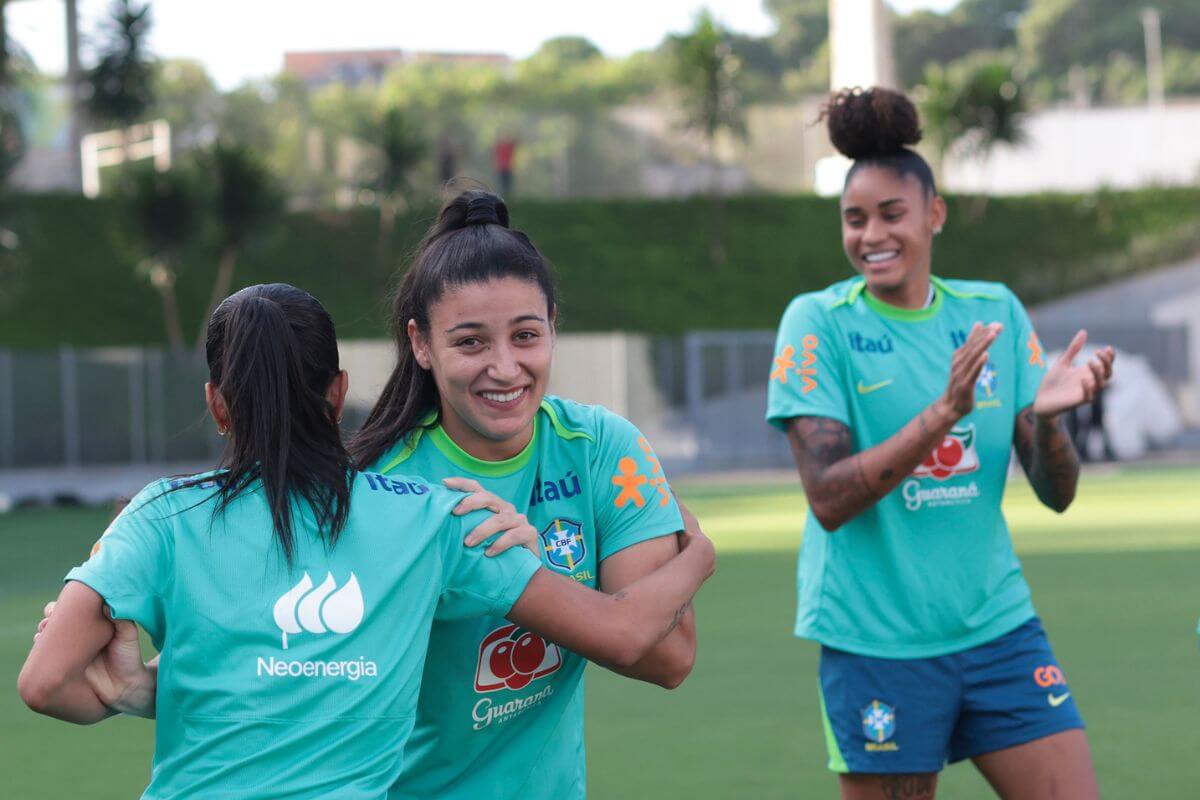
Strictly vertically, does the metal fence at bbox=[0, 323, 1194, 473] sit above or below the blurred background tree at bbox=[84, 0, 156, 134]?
below

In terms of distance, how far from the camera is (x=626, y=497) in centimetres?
325

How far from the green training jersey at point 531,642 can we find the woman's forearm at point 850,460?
33.3 inches

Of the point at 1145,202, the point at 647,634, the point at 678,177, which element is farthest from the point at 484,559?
the point at 678,177

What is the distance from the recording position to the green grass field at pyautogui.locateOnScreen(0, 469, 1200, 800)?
259 inches

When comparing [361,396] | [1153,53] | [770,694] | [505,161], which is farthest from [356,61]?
[770,694]

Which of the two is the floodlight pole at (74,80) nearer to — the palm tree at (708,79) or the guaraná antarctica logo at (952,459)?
the palm tree at (708,79)

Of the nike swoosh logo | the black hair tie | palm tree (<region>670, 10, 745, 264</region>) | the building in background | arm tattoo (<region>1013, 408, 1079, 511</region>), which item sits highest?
the building in background

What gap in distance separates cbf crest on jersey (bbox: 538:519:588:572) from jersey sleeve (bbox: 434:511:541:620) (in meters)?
0.33

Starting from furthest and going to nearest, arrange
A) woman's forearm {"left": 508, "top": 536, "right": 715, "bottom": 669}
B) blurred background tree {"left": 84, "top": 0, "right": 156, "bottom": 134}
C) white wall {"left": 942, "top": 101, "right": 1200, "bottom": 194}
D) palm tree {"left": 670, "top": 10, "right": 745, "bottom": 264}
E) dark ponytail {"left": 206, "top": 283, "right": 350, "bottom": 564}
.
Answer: white wall {"left": 942, "top": 101, "right": 1200, "bottom": 194}
palm tree {"left": 670, "top": 10, "right": 745, "bottom": 264}
blurred background tree {"left": 84, "top": 0, "right": 156, "bottom": 134}
woman's forearm {"left": 508, "top": 536, "right": 715, "bottom": 669}
dark ponytail {"left": 206, "top": 283, "right": 350, "bottom": 564}

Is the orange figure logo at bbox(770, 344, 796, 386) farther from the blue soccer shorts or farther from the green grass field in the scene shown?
the green grass field

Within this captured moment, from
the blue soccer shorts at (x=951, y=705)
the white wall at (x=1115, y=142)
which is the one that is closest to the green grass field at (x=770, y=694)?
the blue soccer shorts at (x=951, y=705)

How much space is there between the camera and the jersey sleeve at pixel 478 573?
9.32 ft

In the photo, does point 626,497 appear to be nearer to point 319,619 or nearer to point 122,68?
point 319,619

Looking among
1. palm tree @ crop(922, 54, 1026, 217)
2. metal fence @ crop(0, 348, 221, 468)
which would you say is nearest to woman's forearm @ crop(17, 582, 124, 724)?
metal fence @ crop(0, 348, 221, 468)
